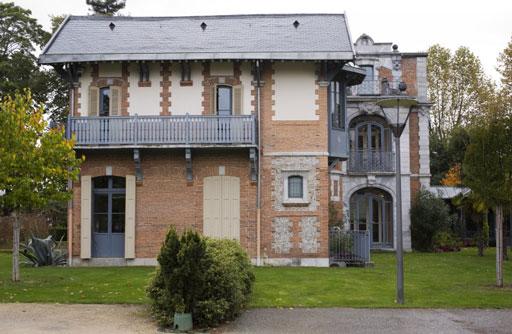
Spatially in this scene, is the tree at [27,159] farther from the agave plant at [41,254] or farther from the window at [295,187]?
the window at [295,187]

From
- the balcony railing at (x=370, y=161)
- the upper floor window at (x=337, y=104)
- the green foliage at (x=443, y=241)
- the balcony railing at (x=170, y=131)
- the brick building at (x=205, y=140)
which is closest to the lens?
the balcony railing at (x=170, y=131)

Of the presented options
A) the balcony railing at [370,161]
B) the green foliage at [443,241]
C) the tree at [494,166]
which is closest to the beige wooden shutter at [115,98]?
the tree at [494,166]

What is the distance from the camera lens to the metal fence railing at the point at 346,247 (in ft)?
71.4

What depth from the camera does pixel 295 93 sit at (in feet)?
71.1

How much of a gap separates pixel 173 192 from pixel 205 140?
2127 millimetres

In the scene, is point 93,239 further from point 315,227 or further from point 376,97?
point 376,97

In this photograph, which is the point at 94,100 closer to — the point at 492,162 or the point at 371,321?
the point at 492,162

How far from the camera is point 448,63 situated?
46656 millimetres

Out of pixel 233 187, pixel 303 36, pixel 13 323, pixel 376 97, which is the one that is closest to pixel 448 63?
pixel 376 97

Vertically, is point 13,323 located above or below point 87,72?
below

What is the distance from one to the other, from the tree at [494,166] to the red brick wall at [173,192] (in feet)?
24.3

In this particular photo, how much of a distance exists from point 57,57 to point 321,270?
35.1 feet

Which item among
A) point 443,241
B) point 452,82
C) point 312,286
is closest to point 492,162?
point 312,286

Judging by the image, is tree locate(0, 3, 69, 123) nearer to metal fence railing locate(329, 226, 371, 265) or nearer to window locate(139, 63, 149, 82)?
window locate(139, 63, 149, 82)
